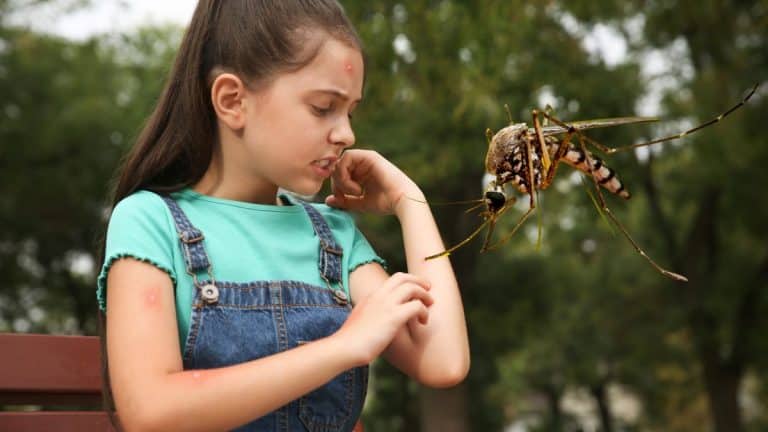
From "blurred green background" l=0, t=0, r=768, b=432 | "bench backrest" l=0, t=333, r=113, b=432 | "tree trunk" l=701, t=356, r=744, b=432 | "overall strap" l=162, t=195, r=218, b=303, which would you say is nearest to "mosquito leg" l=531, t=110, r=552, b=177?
"overall strap" l=162, t=195, r=218, b=303

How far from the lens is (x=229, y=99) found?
1.95 metres

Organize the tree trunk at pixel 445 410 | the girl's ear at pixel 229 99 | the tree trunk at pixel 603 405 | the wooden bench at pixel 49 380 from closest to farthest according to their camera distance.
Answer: the girl's ear at pixel 229 99 → the wooden bench at pixel 49 380 → the tree trunk at pixel 445 410 → the tree trunk at pixel 603 405

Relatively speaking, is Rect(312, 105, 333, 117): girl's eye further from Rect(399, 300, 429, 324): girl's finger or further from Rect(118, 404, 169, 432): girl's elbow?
Rect(118, 404, 169, 432): girl's elbow

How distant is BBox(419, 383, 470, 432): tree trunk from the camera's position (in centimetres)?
1345

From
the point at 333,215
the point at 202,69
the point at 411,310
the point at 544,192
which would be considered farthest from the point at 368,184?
the point at 544,192

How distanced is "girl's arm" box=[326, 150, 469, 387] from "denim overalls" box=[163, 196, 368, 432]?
0.11 meters

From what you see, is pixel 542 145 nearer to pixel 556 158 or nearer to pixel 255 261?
pixel 556 158

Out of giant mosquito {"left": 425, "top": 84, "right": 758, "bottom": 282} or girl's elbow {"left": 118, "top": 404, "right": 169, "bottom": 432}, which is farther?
giant mosquito {"left": 425, "top": 84, "right": 758, "bottom": 282}

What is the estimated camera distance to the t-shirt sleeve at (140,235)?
1.76 m

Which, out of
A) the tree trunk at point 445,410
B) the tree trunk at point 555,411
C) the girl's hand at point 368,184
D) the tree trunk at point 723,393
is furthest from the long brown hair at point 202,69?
the tree trunk at point 555,411

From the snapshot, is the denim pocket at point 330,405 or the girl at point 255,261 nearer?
the girl at point 255,261

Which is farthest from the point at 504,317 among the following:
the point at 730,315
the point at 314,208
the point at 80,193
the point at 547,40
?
the point at 314,208

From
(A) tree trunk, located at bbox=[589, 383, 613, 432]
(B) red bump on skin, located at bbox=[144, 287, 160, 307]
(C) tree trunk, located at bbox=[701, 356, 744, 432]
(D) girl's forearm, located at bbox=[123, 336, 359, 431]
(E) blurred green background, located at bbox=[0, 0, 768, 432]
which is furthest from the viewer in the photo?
(A) tree trunk, located at bbox=[589, 383, 613, 432]

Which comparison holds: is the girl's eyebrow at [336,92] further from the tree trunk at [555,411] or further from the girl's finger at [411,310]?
the tree trunk at [555,411]
